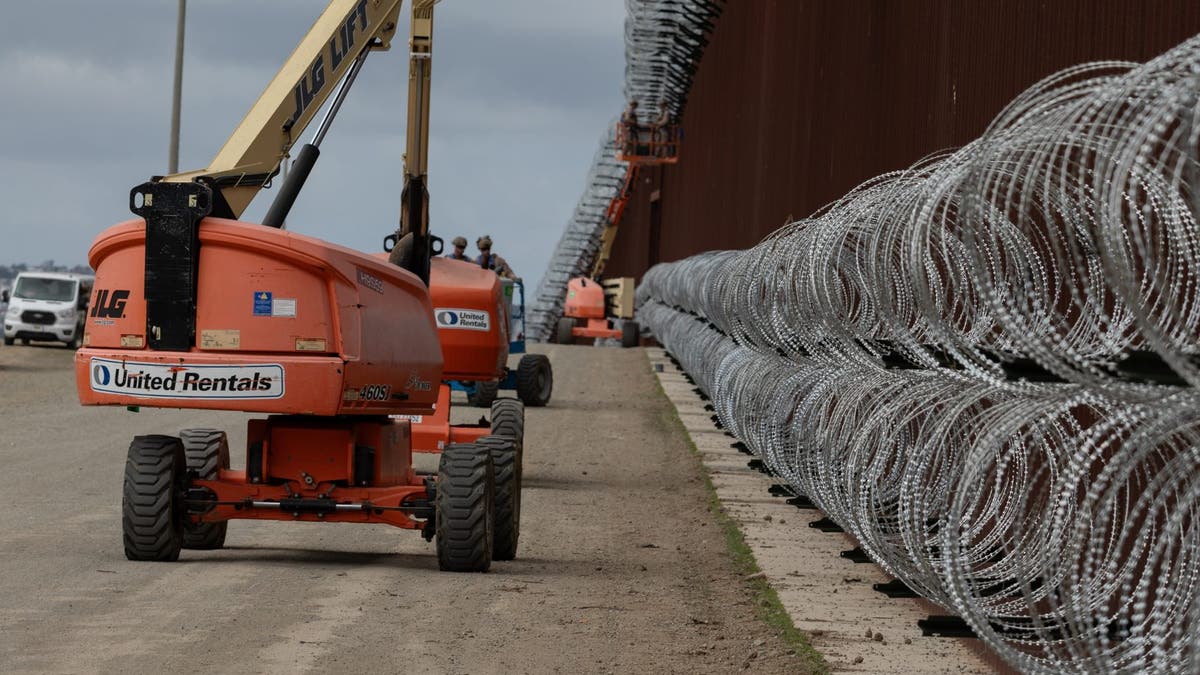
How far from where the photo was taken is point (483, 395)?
21625mm

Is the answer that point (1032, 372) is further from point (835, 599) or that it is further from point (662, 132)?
point (662, 132)

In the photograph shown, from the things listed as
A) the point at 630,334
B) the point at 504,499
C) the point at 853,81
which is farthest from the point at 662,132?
the point at 504,499

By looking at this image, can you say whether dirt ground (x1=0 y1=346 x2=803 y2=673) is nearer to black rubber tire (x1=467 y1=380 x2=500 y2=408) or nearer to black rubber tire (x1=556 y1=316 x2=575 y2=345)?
black rubber tire (x1=467 y1=380 x2=500 y2=408)

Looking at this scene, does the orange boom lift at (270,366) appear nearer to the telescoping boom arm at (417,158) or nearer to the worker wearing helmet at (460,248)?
the telescoping boom arm at (417,158)

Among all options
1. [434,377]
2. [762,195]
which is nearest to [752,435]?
[434,377]

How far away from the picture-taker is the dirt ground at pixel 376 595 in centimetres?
755

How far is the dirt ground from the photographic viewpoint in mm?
7551

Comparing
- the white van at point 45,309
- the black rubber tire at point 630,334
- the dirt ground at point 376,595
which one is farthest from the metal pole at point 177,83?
the dirt ground at point 376,595

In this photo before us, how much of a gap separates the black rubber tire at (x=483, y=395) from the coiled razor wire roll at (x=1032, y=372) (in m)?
5.62

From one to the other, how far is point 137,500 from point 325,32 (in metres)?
3.61

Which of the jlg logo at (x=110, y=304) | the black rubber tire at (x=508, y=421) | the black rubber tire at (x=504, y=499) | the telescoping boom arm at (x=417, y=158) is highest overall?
the telescoping boom arm at (x=417, y=158)

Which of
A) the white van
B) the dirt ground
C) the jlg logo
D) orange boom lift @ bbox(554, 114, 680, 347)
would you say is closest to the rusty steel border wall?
orange boom lift @ bbox(554, 114, 680, 347)

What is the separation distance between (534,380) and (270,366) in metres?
14.4

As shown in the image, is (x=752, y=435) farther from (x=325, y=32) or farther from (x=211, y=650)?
(x=211, y=650)
